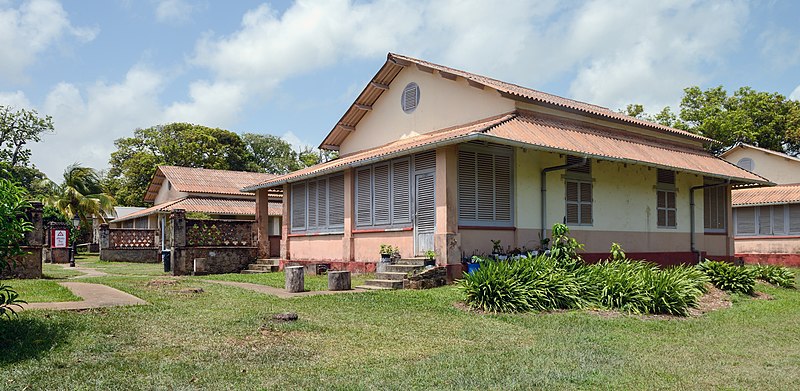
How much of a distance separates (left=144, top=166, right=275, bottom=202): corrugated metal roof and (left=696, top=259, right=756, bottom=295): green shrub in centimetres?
2271

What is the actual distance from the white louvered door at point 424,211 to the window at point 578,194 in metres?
3.96

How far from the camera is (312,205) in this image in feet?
66.8

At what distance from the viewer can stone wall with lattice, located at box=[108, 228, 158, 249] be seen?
31500 millimetres

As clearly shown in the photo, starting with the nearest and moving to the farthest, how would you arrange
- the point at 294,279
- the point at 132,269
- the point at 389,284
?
the point at 294,279 → the point at 389,284 → the point at 132,269

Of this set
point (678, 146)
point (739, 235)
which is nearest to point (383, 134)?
point (678, 146)

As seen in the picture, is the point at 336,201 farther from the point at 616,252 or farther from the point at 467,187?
the point at 616,252

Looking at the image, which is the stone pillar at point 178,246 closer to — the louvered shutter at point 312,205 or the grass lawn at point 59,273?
the grass lawn at point 59,273

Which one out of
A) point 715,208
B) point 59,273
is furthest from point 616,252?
point 59,273

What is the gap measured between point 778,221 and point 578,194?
1481 centimetres

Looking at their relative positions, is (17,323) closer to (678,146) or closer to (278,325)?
(278,325)

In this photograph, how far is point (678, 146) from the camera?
21688 millimetres

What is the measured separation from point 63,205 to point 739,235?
3560cm

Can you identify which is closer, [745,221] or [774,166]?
[745,221]

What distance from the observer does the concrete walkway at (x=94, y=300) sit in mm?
10062
